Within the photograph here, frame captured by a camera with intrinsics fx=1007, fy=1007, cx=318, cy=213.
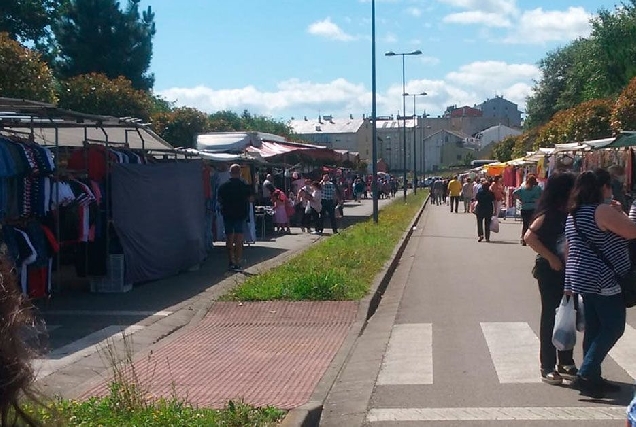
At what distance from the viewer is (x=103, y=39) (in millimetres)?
56656

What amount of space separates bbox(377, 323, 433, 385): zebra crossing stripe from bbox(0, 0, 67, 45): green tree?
39.4m

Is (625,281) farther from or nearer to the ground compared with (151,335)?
farther from the ground

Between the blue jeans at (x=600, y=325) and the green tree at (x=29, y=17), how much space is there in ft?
141

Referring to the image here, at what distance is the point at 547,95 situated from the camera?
263ft

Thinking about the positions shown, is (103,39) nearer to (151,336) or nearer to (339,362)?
(151,336)

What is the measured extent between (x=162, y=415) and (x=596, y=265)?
11.6ft

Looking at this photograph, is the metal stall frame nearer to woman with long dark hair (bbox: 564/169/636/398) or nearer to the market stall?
the market stall

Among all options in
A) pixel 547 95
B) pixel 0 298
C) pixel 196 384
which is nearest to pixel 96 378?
pixel 196 384

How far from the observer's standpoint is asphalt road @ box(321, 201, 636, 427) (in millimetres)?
7609

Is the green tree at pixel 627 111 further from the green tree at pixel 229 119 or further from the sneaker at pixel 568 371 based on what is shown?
the green tree at pixel 229 119

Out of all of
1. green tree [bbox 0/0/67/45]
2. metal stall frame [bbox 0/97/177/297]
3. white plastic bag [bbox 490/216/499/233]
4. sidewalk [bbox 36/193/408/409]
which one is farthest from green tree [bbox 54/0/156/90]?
sidewalk [bbox 36/193/408/409]

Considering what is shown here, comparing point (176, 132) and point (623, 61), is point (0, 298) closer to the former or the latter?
point (176, 132)

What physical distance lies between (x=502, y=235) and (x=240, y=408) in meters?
22.6

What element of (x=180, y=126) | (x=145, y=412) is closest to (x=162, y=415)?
(x=145, y=412)
